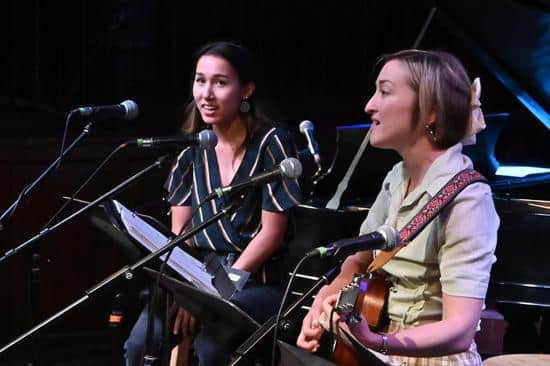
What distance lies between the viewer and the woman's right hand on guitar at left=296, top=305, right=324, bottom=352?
2615 mm

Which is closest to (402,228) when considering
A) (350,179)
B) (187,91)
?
(350,179)

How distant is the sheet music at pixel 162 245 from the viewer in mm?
2795

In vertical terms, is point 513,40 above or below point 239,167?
above

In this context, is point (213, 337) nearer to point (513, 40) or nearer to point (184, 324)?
point (184, 324)

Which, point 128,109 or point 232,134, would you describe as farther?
point 232,134

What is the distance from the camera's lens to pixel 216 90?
3.64 meters

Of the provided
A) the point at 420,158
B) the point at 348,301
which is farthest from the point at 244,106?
the point at 348,301

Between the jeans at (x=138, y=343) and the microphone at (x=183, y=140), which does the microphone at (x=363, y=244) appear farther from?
the jeans at (x=138, y=343)

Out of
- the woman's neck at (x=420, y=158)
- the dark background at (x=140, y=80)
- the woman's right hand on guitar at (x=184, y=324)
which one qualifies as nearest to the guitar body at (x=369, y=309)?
the woman's neck at (x=420, y=158)

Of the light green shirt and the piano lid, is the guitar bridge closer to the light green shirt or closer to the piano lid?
the light green shirt

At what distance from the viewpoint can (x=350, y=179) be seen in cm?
443

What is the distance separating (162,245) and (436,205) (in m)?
0.84

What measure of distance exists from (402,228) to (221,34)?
3566 mm

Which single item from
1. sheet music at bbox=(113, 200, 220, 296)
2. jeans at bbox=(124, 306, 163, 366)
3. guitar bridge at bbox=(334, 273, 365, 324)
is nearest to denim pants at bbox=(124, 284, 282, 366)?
jeans at bbox=(124, 306, 163, 366)
